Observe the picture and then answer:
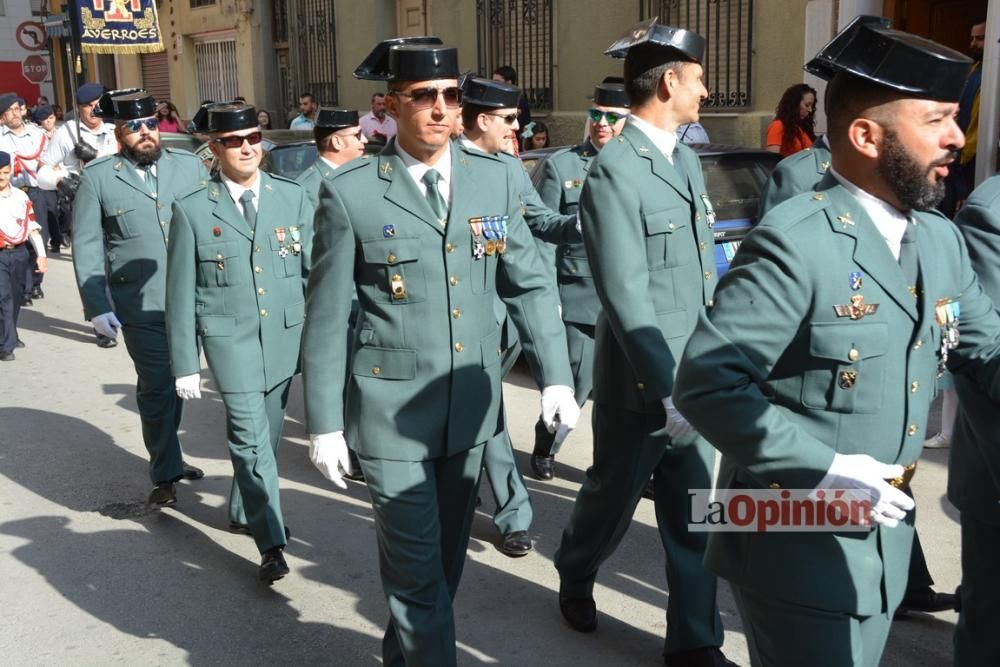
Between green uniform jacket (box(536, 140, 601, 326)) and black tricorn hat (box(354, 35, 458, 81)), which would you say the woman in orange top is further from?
black tricorn hat (box(354, 35, 458, 81))

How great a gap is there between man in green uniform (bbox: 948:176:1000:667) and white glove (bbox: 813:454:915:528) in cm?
82

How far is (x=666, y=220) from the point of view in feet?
12.9

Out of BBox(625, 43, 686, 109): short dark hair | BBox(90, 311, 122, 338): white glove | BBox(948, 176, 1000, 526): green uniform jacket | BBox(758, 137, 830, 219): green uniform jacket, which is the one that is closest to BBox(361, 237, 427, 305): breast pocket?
BBox(625, 43, 686, 109): short dark hair

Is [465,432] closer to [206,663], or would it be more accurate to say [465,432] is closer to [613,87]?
[206,663]

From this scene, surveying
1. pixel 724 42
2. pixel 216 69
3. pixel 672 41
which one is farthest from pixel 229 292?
pixel 216 69

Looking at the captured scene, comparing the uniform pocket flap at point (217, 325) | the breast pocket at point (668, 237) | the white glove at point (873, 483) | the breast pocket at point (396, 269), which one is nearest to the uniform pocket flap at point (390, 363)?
the breast pocket at point (396, 269)

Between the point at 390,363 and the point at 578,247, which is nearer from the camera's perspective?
the point at 390,363

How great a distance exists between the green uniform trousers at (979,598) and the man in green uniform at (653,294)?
3.01 feet

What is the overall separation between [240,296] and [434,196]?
72.5 inches

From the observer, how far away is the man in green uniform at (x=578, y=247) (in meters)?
5.85

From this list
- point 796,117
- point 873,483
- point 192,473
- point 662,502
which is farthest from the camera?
point 796,117

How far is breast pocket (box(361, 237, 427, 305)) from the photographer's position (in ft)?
11.7

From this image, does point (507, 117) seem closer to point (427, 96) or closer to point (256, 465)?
point (256, 465)

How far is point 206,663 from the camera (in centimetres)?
428
